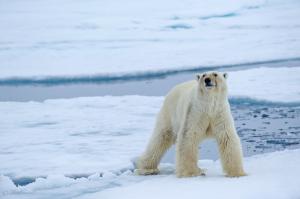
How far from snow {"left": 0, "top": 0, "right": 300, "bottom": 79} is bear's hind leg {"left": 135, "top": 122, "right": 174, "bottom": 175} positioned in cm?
653

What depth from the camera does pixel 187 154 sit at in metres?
4.55

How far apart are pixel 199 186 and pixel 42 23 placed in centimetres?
1493

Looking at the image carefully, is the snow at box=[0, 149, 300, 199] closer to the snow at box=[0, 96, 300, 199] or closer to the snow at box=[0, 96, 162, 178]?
the snow at box=[0, 96, 300, 199]

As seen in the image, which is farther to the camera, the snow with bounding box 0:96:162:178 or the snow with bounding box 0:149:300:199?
the snow with bounding box 0:96:162:178

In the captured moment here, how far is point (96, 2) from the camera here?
952 inches

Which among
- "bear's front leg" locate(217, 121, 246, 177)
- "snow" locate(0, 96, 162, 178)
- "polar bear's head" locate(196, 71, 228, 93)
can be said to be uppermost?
"polar bear's head" locate(196, 71, 228, 93)

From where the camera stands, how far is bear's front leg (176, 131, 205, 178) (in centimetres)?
453

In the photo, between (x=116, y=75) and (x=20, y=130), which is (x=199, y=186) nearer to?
(x=20, y=130)

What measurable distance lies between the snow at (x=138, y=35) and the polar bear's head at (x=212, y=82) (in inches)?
286

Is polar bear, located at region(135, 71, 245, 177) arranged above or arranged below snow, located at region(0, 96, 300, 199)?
above

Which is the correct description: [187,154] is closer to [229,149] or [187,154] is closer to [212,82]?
[229,149]

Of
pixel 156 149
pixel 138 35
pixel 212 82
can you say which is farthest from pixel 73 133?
pixel 138 35

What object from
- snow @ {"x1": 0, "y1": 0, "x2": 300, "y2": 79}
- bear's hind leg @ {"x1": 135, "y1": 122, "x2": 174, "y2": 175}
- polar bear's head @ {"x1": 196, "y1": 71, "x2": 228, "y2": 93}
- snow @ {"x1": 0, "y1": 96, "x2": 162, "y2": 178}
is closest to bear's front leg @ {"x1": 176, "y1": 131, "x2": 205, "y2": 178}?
polar bear's head @ {"x1": 196, "y1": 71, "x2": 228, "y2": 93}

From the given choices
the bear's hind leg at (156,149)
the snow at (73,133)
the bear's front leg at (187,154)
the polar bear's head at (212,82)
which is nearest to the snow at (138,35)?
the snow at (73,133)
